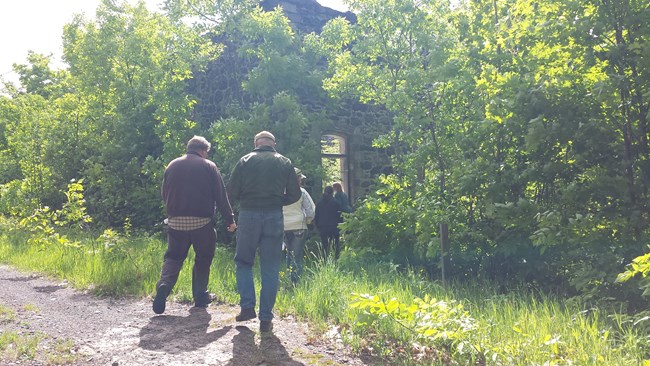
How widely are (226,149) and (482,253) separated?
552 centimetres

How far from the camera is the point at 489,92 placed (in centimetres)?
620

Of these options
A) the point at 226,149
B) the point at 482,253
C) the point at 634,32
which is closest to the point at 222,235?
the point at 226,149

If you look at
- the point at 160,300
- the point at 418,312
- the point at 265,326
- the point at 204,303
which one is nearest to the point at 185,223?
the point at 160,300

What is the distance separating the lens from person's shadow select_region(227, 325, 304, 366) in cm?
358

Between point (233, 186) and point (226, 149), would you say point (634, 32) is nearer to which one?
point (233, 186)

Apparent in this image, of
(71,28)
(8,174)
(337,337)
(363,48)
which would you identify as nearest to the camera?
(337,337)

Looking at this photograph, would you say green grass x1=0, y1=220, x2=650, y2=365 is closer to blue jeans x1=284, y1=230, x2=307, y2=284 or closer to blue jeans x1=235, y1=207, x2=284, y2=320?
blue jeans x1=284, y1=230, x2=307, y2=284

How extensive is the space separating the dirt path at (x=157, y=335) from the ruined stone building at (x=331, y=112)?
6458mm

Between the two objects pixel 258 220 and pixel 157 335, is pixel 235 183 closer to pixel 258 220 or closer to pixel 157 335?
pixel 258 220

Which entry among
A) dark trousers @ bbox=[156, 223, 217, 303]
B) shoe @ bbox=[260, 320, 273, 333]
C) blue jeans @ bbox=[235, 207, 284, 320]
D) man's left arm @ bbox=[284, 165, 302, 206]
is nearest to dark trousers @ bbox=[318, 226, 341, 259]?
dark trousers @ bbox=[156, 223, 217, 303]

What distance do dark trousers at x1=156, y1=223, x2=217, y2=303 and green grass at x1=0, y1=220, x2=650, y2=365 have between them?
19.4 inches

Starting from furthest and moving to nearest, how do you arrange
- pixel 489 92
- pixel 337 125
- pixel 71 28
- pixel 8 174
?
pixel 8 174
pixel 71 28
pixel 337 125
pixel 489 92

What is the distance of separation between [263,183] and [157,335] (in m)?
1.54

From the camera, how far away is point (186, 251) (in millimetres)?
5246
